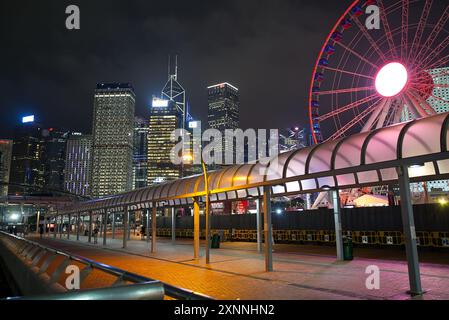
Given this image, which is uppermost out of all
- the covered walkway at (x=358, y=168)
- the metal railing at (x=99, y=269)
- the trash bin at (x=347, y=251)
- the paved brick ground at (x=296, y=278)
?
the covered walkway at (x=358, y=168)

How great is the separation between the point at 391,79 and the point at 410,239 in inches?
723

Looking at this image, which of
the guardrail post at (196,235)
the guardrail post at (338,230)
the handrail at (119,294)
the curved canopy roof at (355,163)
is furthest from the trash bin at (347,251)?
the handrail at (119,294)

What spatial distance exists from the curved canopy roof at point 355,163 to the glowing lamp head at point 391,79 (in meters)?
12.4

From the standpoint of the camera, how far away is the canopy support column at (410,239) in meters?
9.99

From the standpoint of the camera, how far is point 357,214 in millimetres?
26391

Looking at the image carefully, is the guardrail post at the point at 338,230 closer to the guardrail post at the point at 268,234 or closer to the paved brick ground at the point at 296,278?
the paved brick ground at the point at 296,278

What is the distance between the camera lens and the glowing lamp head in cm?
2458

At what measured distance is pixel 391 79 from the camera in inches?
997

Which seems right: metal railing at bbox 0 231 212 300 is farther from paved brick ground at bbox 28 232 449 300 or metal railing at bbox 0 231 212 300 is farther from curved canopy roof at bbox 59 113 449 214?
curved canopy roof at bbox 59 113 449 214

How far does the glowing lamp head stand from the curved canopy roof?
12392mm

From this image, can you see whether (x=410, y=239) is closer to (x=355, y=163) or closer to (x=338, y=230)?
(x=355, y=163)

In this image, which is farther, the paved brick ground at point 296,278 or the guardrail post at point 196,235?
the guardrail post at point 196,235

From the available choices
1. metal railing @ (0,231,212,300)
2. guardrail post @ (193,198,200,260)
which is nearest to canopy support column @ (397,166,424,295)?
metal railing @ (0,231,212,300)

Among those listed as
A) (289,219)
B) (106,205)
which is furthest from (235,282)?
(106,205)
